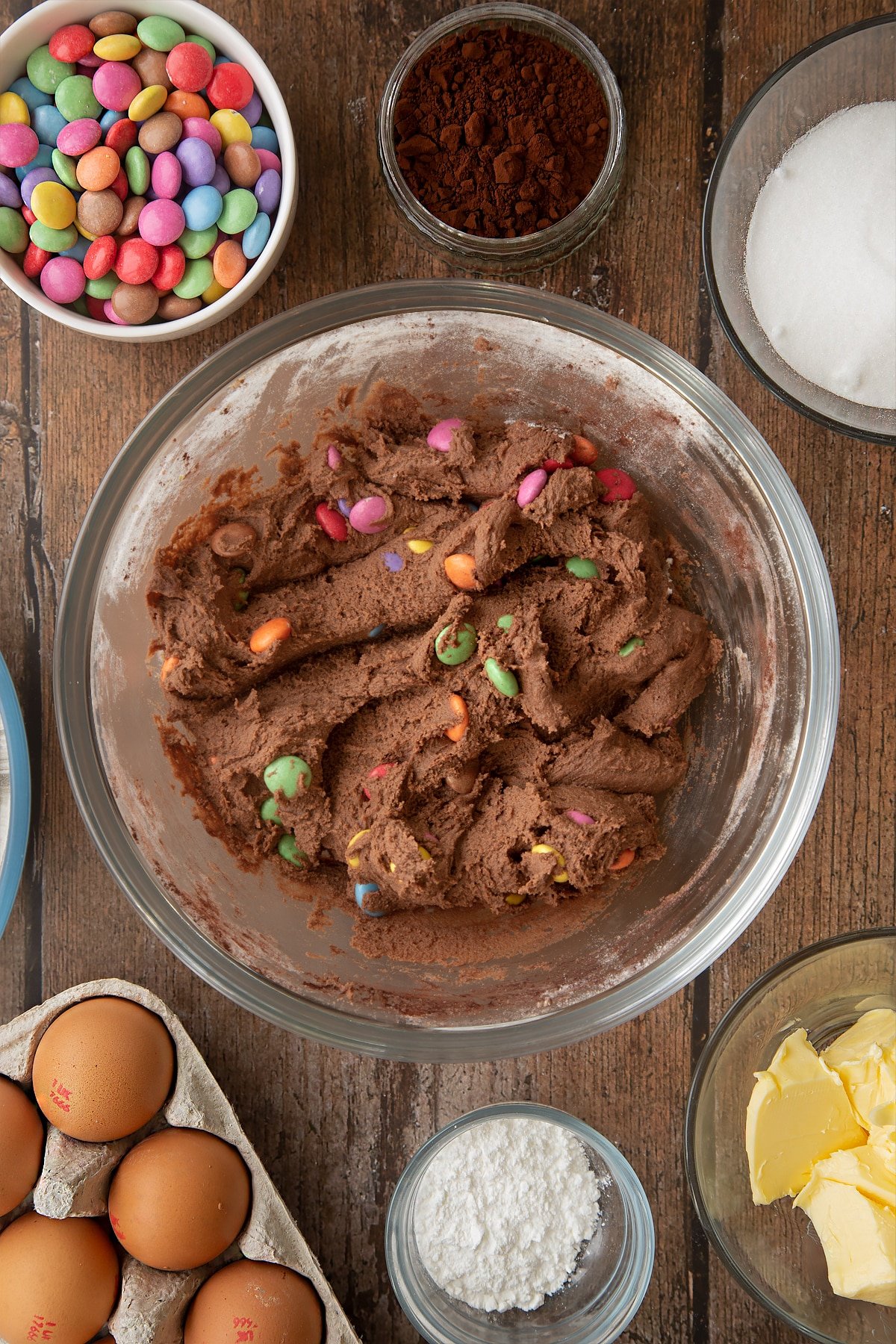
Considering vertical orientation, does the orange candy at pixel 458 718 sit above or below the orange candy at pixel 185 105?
below

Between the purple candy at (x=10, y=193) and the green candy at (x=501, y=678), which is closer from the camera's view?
the green candy at (x=501, y=678)

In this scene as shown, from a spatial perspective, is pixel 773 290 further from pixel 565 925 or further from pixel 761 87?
pixel 565 925

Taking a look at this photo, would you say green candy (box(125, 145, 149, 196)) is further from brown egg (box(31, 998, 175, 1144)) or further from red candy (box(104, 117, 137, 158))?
brown egg (box(31, 998, 175, 1144))

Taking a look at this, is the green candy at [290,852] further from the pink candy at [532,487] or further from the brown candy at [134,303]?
the brown candy at [134,303]

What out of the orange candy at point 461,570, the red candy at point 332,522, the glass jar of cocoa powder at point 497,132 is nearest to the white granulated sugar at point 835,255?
the glass jar of cocoa powder at point 497,132

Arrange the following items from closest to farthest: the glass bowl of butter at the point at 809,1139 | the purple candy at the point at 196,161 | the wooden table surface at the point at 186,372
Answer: the glass bowl of butter at the point at 809,1139, the purple candy at the point at 196,161, the wooden table surface at the point at 186,372

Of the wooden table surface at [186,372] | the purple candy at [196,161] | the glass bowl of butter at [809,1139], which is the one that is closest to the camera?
the glass bowl of butter at [809,1139]

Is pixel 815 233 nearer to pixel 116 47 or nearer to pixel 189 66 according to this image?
pixel 189 66
